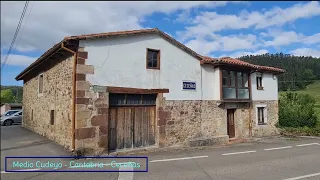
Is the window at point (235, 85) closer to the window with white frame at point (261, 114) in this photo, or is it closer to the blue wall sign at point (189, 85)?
the window with white frame at point (261, 114)

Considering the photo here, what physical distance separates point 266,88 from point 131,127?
11.1m

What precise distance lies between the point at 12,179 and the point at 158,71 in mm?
7734

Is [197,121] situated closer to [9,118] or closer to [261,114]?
[261,114]

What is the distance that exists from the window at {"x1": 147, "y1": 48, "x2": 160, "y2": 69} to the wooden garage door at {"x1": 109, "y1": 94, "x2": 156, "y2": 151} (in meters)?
1.42

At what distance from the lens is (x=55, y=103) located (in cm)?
1206

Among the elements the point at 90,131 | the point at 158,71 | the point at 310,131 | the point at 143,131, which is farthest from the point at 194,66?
the point at 310,131

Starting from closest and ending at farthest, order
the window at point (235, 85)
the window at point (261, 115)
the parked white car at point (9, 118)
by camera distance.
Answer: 1. the parked white car at point (9, 118)
2. the window at point (235, 85)
3. the window at point (261, 115)

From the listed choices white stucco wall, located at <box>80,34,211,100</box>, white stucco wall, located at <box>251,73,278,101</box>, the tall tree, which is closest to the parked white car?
white stucco wall, located at <box>80,34,211,100</box>

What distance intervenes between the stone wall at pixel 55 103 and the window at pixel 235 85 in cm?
867

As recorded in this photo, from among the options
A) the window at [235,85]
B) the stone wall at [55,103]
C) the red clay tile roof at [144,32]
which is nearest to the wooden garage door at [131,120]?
the stone wall at [55,103]

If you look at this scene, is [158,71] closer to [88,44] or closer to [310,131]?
[88,44]

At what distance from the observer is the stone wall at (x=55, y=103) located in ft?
34.9

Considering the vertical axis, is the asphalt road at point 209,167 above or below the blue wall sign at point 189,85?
below

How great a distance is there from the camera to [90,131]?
1026cm
